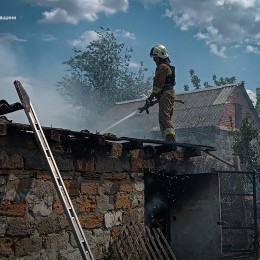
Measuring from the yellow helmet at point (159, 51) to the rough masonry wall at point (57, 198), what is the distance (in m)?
2.48

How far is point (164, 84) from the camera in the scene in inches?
312

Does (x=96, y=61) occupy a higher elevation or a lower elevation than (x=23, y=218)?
higher

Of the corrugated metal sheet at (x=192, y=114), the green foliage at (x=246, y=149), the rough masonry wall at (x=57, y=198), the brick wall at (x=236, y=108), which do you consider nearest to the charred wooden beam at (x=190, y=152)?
the rough masonry wall at (x=57, y=198)

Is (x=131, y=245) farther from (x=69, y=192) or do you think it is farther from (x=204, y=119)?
(x=204, y=119)

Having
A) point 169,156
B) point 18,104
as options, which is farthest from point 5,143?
point 169,156

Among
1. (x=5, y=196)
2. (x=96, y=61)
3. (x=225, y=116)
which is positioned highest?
(x=96, y=61)

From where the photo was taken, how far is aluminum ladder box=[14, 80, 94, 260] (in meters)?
4.22

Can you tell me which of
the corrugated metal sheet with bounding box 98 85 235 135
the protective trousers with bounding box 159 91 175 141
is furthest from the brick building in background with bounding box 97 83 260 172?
the protective trousers with bounding box 159 91 175 141

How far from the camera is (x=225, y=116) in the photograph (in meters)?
21.9

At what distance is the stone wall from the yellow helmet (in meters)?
2.38

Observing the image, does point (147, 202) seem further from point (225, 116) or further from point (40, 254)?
point (225, 116)

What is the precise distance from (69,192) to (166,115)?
3.24 m

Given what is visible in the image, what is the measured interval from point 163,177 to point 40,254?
354 cm

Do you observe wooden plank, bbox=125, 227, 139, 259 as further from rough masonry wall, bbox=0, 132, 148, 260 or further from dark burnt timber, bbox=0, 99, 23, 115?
dark burnt timber, bbox=0, 99, 23, 115
